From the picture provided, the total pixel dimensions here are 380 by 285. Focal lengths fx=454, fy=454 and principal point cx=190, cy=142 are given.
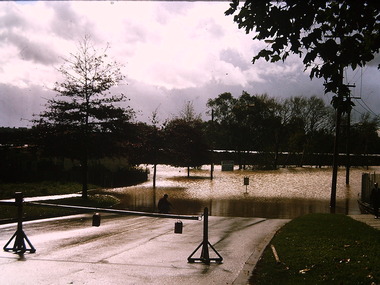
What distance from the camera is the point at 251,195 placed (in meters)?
35.8

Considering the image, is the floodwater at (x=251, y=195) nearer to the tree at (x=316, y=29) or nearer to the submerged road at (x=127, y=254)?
the submerged road at (x=127, y=254)

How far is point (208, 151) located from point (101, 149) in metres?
24.9

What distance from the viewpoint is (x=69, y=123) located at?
92.9ft

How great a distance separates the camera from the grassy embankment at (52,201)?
64.8 ft

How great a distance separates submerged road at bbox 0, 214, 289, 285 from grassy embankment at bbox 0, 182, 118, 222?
4.02ft

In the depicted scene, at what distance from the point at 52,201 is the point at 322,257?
60.3 feet

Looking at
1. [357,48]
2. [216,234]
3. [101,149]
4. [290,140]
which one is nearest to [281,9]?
[357,48]

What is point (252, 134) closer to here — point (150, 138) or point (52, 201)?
point (150, 138)

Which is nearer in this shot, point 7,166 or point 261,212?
point 261,212

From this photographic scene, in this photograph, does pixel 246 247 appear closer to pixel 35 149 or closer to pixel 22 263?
pixel 22 263

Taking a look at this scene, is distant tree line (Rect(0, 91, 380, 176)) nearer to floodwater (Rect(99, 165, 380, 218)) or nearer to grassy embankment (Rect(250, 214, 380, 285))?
floodwater (Rect(99, 165, 380, 218))

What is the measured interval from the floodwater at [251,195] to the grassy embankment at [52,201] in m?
1.51

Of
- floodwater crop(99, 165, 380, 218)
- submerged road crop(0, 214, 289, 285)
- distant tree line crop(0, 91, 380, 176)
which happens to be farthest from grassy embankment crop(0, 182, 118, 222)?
distant tree line crop(0, 91, 380, 176)

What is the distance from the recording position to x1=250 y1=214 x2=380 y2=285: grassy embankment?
8820 millimetres
